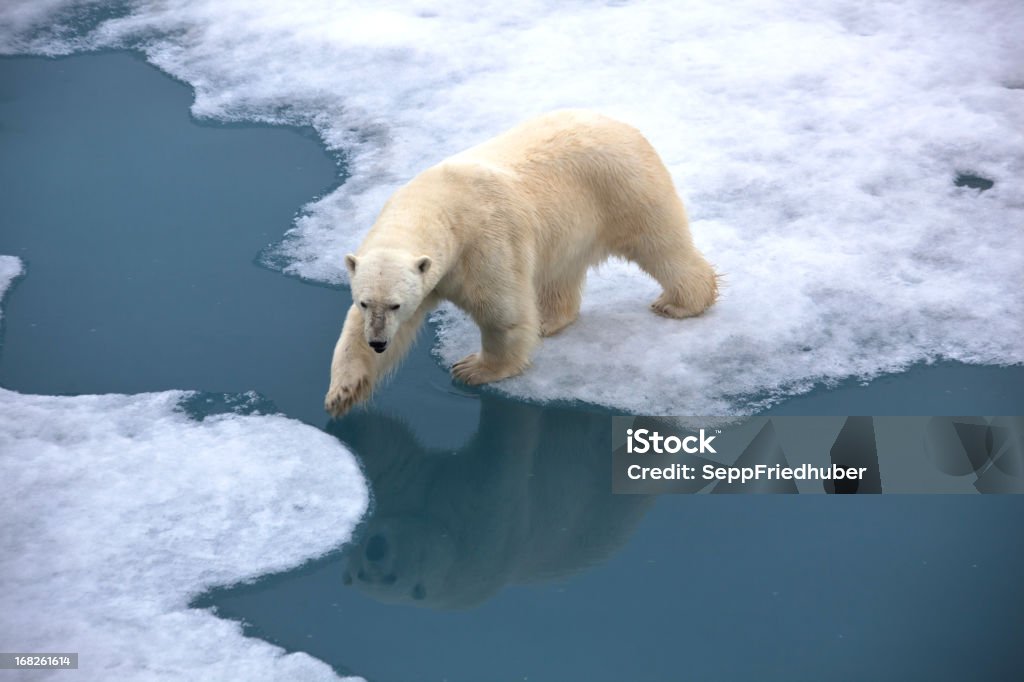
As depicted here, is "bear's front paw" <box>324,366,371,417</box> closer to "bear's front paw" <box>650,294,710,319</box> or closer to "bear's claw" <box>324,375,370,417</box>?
"bear's claw" <box>324,375,370,417</box>

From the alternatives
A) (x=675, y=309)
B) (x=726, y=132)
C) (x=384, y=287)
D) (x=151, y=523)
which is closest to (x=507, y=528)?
(x=384, y=287)

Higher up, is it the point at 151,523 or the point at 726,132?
the point at 726,132

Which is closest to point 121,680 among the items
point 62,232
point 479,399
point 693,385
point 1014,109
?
point 479,399

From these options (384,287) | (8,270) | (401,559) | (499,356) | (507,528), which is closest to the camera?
(384,287)

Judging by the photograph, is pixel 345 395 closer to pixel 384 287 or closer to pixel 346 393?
pixel 346 393

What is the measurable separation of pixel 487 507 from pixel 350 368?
28.4 inches

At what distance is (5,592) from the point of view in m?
3.77

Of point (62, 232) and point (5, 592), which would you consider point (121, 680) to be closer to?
point (5, 592)

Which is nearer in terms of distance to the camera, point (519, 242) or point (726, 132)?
point (519, 242)

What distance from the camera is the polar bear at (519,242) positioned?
13.6 ft

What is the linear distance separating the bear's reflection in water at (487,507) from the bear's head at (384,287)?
2.09ft

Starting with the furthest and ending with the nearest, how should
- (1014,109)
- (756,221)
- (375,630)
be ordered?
(1014,109) < (756,221) < (375,630)

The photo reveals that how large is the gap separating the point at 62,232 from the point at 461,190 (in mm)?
2393

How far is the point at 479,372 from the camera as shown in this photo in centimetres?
475
